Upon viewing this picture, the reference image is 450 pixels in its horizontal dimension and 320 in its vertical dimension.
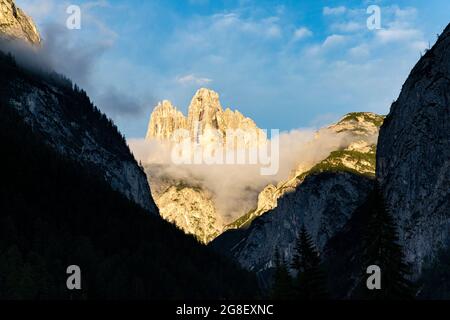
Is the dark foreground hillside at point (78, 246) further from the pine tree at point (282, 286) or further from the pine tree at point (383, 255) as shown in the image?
the pine tree at point (383, 255)

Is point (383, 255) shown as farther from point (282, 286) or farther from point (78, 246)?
point (78, 246)

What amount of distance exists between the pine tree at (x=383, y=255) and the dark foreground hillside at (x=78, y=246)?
73.3 meters

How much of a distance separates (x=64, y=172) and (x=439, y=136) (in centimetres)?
10828

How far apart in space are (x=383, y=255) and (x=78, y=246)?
111 meters

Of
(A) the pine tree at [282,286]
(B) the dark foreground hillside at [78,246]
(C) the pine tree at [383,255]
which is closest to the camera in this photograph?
(C) the pine tree at [383,255]

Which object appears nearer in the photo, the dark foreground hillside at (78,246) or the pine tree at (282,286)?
the pine tree at (282,286)

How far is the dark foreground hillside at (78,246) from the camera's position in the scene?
132875 millimetres

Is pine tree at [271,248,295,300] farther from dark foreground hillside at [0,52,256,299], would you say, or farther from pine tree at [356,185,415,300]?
dark foreground hillside at [0,52,256,299]

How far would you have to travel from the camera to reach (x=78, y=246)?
157625 millimetres

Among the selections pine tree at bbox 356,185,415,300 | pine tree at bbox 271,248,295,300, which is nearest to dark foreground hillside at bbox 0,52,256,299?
pine tree at bbox 271,248,295,300

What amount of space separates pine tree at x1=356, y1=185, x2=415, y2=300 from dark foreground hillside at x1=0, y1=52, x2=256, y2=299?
2884 inches

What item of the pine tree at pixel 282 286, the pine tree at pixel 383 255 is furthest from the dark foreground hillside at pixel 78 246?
the pine tree at pixel 383 255

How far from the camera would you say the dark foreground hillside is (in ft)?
436
